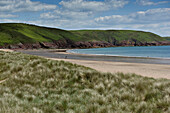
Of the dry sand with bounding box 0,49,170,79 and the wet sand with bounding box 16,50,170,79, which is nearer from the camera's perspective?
the dry sand with bounding box 0,49,170,79

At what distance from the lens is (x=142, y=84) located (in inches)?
351

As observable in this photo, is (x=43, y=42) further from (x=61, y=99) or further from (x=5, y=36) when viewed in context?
(x=61, y=99)

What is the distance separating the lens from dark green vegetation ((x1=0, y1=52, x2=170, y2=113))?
19.4ft

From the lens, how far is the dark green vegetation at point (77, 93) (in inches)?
233

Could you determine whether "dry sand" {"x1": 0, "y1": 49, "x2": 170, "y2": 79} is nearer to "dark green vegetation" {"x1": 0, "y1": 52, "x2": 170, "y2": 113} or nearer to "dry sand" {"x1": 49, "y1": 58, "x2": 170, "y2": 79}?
"dry sand" {"x1": 49, "y1": 58, "x2": 170, "y2": 79}

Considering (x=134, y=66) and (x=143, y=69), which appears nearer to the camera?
(x=143, y=69)

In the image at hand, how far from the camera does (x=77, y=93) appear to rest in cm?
802

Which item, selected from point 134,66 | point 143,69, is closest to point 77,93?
point 143,69

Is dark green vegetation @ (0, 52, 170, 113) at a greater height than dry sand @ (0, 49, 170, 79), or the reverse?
dark green vegetation @ (0, 52, 170, 113)

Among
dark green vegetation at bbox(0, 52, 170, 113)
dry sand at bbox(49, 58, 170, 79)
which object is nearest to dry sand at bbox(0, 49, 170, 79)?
dry sand at bbox(49, 58, 170, 79)

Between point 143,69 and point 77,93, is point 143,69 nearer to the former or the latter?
point 143,69

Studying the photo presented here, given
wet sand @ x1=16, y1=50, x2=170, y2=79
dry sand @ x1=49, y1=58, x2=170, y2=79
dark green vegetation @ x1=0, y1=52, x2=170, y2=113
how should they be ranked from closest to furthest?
dark green vegetation @ x1=0, y1=52, x2=170, y2=113 → dry sand @ x1=49, y1=58, x2=170, y2=79 → wet sand @ x1=16, y1=50, x2=170, y2=79

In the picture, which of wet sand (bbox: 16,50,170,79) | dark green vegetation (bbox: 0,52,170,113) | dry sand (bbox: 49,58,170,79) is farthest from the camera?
wet sand (bbox: 16,50,170,79)

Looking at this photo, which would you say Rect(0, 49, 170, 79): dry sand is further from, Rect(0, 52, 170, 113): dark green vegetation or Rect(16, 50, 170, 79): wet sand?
Rect(0, 52, 170, 113): dark green vegetation
